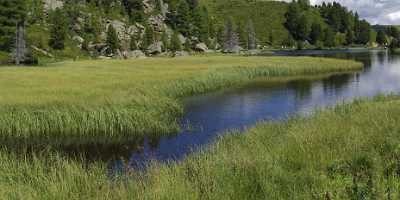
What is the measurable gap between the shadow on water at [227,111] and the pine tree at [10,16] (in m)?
40.8

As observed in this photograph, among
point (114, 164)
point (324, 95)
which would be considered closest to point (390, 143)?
point (114, 164)

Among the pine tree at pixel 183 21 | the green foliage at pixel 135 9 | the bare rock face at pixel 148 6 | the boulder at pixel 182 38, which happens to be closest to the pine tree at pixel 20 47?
the boulder at pixel 182 38

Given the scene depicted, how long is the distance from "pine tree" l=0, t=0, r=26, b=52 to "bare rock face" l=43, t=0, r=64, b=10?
7196cm

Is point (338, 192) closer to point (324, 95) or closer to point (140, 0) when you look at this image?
point (324, 95)

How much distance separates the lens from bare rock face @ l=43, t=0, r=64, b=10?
461ft

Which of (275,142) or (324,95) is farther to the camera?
(324,95)

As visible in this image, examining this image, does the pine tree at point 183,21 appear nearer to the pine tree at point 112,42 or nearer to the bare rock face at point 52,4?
the bare rock face at point 52,4

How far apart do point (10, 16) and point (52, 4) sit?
8092cm

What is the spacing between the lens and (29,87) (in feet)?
110

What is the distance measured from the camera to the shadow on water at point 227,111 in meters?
21.0

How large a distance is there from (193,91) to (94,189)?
3390cm

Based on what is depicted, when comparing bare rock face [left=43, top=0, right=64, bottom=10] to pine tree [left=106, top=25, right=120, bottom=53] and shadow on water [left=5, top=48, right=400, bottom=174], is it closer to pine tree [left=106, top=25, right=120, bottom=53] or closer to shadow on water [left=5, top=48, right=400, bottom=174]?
pine tree [left=106, top=25, right=120, bottom=53]

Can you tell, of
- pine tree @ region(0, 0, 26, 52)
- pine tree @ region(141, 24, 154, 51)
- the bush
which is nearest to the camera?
pine tree @ region(0, 0, 26, 52)

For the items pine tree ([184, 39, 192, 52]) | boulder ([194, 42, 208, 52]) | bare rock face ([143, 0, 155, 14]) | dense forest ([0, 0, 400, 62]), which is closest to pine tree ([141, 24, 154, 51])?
dense forest ([0, 0, 400, 62])
